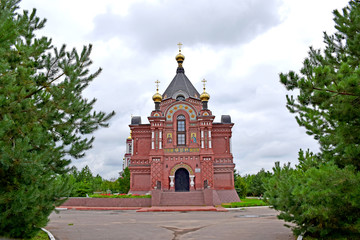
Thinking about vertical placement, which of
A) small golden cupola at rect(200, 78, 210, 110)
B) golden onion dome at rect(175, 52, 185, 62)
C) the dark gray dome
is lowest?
the dark gray dome

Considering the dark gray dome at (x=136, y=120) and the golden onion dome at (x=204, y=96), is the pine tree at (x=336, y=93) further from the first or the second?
the dark gray dome at (x=136, y=120)

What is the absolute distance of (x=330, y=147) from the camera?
8.30m

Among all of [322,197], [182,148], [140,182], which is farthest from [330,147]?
[140,182]

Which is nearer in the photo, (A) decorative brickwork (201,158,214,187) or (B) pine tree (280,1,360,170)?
(B) pine tree (280,1,360,170)

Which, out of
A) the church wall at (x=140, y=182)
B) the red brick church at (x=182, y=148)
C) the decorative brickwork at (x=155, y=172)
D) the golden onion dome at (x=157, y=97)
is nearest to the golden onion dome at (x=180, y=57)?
the red brick church at (x=182, y=148)

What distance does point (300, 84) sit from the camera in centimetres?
603

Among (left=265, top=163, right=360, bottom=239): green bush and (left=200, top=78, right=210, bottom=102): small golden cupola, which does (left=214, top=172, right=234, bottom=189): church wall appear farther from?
(left=265, top=163, right=360, bottom=239): green bush

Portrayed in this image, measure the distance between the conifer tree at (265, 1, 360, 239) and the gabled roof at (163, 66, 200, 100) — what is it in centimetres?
2419

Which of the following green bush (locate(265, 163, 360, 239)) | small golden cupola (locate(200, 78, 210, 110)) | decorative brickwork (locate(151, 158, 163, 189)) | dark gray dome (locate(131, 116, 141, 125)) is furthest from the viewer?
dark gray dome (locate(131, 116, 141, 125))

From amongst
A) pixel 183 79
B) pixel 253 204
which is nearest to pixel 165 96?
pixel 183 79

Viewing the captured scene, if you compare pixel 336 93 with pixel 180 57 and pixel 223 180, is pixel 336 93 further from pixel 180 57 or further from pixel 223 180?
pixel 180 57

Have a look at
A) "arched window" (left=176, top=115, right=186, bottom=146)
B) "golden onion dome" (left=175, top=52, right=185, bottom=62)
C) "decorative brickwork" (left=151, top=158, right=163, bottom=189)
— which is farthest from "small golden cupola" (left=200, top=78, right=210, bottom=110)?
"decorative brickwork" (left=151, top=158, right=163, bottom=189)

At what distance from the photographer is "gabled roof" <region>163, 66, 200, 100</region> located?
108 ft

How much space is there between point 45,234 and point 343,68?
10115mm
